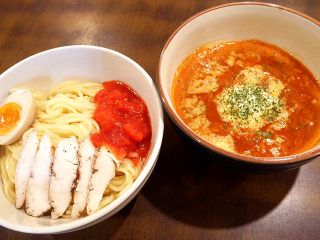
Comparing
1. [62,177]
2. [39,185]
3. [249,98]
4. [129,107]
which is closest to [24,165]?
[39,185]

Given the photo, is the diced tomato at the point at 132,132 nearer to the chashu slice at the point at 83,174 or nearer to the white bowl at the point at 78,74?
the white bowl at the point at 78,74

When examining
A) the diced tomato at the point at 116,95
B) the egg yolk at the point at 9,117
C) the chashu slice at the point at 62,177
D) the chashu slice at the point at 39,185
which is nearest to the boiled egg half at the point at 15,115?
the egg yolk at the point at 9,117

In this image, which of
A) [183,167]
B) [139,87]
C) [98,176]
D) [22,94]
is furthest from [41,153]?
[183,167]

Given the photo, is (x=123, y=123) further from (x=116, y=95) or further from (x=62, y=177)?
(x=62, y=177)

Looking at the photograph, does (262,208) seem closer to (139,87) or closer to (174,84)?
(174,84)

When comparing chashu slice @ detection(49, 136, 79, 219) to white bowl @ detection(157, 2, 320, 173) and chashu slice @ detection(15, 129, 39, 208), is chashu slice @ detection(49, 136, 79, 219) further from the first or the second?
white bowl @ detection(157, 2, 320, 173)

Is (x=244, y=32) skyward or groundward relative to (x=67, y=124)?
skyward
